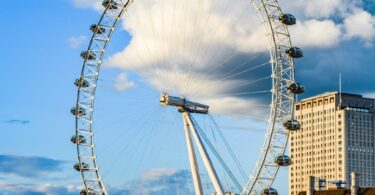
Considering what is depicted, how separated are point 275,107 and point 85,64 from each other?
24.1 metres

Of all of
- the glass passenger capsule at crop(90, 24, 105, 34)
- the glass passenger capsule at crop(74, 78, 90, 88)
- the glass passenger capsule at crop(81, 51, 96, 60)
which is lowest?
the glass passenger capsule at crop(74, 78, 90, 88)

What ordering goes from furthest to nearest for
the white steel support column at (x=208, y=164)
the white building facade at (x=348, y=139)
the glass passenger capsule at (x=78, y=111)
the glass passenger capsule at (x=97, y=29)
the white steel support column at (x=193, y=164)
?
the white building facade at (x=348, y=139) < the glass passenger capsule at (x=78, y=111) < the glass passenger capsule at (x=97, y=29) < the white steel support column at (x=193, y=164) < the white steel support column at (x=208, y=164)

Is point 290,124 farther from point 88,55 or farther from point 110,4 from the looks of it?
point 88,55

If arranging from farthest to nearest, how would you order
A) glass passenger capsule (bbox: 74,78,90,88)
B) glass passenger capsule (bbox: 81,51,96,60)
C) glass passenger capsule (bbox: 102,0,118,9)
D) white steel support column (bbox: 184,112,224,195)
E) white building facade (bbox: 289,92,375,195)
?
1. white building facade (bbox: 289,92,375,195)
2. glass passenger capsule (bbox: 74,78,90,88)
3. glass passenger capsule (bbox: 81,51,96,60)
4. glass passenger capsule (bbox: 102,0,118,9)
5. white steel support column (bbox: 184,112,224,195)

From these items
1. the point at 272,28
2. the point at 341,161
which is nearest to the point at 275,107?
the point at 272,28

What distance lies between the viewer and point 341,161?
628ft

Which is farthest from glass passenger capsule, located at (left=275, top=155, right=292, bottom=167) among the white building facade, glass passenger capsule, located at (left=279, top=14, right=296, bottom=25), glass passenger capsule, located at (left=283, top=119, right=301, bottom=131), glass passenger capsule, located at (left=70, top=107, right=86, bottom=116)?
the white building facade

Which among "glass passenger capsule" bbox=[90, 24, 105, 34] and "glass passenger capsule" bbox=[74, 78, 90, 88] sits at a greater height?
"glass passenger capsule" bbox=[90, 24, 105, 34]

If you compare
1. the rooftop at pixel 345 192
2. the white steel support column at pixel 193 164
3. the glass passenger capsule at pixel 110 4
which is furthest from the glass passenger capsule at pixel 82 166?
the rooftop at pixel 345 192

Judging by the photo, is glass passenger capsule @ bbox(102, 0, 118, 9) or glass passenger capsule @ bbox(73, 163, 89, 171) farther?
glass passenger capsule @ bbox(73, 163, 89, 171)

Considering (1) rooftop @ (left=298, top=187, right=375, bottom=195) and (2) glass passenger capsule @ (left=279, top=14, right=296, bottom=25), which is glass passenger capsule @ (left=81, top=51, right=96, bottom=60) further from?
(1) rooftop @ (left=298, top=187, right=375, bottom=195)

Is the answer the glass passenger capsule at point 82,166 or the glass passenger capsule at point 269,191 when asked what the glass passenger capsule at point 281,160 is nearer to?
the glass passenger capsule at point 269,191

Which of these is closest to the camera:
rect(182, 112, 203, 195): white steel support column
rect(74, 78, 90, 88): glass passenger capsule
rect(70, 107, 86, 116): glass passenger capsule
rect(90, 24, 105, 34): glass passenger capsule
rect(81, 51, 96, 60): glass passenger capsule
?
rect(182, 112, 203, 195): white steel support column

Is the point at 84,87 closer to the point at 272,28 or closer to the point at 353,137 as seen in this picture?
the point at 272,28
